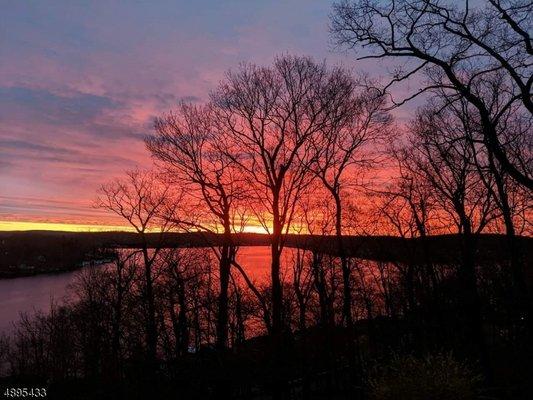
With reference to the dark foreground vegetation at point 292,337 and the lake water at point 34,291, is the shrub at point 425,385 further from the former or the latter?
the lake water at point 34,291

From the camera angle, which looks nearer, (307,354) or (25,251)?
(307,354)

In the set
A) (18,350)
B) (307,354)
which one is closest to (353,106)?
(307,354)

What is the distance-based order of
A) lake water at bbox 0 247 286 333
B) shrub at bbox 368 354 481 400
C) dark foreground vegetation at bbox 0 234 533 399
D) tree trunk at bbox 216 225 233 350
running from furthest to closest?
→ 1. lake water at bbox 0 247 286 333
2. tree trunk at bbox 216 225 233 350
3. dark foreground vegetation at bbox 0 234 533 399
4. shrub at bbox 368 354 481 400

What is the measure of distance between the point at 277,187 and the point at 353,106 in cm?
532

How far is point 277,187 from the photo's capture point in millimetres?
21359

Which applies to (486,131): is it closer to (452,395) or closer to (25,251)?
(452,395)

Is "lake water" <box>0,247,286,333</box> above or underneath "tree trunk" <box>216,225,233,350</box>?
underneath

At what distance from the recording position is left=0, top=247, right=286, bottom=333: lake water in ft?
219

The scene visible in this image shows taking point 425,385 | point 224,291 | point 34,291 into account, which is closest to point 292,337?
point 224,291

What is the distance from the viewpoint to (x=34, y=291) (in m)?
92.2

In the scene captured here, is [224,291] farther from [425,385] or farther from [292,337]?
[425,385]

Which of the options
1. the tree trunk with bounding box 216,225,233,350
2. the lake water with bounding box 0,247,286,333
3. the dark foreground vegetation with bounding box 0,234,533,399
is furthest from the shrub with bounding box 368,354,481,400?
the lake water with bounding box 0,247,286,333

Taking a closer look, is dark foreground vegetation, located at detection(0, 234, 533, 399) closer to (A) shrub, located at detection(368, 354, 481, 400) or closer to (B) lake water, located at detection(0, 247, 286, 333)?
(A) shrub, located at detection(368, 354, 481, 400)

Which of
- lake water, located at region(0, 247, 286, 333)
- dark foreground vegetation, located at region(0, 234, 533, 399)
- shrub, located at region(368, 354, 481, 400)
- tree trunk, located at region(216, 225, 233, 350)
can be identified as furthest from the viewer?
lake water, located at region(0, 247, 286, 333)
